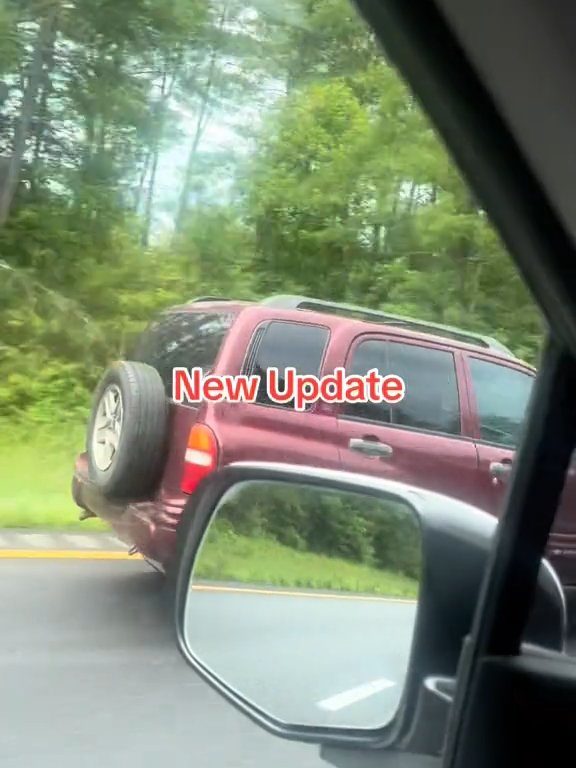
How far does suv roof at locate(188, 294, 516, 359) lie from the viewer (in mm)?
2309

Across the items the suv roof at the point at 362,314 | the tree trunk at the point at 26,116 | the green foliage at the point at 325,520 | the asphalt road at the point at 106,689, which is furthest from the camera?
the suv roof at the point at 362,314

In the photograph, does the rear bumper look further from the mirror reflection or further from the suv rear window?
the suv rear window

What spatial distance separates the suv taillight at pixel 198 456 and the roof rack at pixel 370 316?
329mm

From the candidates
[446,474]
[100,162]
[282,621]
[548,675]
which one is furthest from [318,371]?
[548,675]

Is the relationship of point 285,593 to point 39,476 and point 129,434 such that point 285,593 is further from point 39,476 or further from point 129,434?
point 39,476

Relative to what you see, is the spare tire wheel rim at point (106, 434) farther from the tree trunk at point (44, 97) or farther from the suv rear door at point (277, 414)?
the tree trunk at point (44, 97)

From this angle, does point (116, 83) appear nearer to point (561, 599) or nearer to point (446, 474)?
point (446, 474)

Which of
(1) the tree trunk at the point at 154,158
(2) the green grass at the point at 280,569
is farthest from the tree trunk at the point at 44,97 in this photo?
(2) the green grass at the point at 280,569

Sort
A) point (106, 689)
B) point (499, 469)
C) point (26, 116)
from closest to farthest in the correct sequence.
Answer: point (499, 469) < point (106, 689) < point (26, 116)

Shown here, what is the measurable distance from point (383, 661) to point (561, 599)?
41 centimetres

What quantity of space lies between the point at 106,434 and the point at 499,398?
2.82 ft

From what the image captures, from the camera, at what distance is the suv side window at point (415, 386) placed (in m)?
2.26

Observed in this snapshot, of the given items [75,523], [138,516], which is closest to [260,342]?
[138,516]

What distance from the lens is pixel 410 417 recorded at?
89.0 inches
